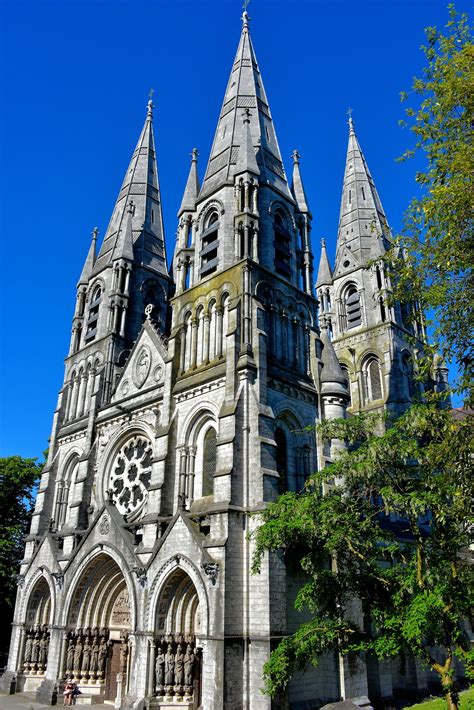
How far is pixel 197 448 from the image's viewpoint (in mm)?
22281

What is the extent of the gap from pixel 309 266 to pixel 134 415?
10.8m

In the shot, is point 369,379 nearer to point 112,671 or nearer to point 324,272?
point 324,272

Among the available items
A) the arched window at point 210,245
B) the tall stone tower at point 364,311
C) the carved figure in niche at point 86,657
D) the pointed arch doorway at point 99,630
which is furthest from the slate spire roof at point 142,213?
the carved figure in niche at point 86,657

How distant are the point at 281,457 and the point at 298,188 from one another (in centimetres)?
1518

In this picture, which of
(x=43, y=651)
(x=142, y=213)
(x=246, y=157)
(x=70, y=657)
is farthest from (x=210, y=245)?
(x=43, y=651)

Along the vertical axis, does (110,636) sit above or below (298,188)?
below

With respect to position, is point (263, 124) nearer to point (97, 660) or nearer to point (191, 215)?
point (191, 215)

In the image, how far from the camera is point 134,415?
2648cm

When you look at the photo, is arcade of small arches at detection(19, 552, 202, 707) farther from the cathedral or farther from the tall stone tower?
the tall stone tower

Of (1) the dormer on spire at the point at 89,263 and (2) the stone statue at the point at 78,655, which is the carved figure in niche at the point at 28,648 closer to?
(2) the stone statue at the point at 78,655

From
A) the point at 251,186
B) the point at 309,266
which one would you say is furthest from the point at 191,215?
the point at 309,266

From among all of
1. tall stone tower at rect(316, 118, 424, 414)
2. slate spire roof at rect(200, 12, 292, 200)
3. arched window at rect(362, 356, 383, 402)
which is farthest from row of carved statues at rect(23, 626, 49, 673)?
arched window at rect(362, 356, 383, 402)

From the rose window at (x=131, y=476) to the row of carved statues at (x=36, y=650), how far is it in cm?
675

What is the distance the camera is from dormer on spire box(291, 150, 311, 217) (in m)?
29.2
